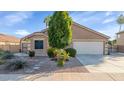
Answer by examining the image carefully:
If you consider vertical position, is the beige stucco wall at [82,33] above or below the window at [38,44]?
above

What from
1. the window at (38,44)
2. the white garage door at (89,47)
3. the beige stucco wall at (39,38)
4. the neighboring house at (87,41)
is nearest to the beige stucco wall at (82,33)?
the neighboring house at (87,41)

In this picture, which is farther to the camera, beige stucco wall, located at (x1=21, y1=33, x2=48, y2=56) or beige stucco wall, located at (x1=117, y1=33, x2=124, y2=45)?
beige stucco wall, located at (x1=117, y1=33, x2=124, y2=45)

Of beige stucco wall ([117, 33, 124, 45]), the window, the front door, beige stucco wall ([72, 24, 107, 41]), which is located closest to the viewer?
the front door

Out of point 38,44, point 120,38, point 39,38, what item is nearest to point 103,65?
point 38,44

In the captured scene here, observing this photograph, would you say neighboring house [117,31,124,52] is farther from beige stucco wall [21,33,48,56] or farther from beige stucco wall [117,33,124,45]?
beige stucco wall [21,33,48,56]

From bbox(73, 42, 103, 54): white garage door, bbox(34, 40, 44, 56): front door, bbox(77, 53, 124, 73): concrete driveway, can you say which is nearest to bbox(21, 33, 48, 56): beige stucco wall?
bbox(34, 40, 44, 56): front door

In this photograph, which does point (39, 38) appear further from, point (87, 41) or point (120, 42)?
point (120, 42)

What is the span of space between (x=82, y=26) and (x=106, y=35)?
3.47m

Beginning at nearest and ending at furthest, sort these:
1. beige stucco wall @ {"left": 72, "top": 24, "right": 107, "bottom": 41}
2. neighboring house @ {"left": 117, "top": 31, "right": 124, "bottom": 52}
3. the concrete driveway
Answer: the concrete driveway, beige stucco wall @ {"left": 72, "top": 24, "right": 107, "bottom": 41}, neighboring house @ {"left": 117, "top": 31, "right": 124, "bottom": 52}

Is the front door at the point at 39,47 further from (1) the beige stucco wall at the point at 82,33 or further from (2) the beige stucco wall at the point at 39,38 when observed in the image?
(1) the beige stucco wall at the point at 82,33

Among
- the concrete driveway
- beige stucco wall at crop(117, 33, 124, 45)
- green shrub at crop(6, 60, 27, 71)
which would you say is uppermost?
beige stucco wall at crop(117, 33, 124, 45)
